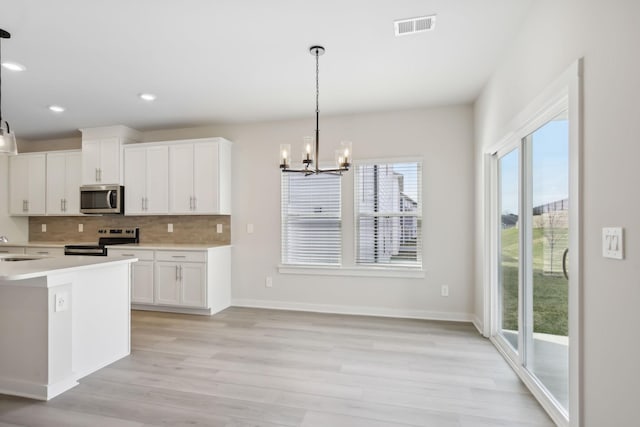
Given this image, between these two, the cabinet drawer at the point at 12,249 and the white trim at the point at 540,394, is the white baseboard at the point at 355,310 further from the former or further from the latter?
the cabinet drawer at the point at 12,249

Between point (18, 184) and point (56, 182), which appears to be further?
point (18, 184)

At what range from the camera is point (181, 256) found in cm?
448

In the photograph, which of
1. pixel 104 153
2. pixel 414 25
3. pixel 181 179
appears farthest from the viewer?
pixel 104 153

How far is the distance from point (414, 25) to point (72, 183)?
5.36 m

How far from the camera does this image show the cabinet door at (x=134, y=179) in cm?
490

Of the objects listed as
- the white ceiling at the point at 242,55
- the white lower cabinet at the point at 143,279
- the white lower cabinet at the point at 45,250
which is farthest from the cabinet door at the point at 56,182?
the white lower cabinet at the point at 143,279

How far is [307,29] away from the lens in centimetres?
250

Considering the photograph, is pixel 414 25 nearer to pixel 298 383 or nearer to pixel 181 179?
pixel 298 383

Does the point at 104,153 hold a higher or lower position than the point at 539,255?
higher

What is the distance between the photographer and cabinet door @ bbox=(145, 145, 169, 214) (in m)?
→ 4.80

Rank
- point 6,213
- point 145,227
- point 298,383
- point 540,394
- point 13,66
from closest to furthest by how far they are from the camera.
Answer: point 540,394
point 298,383
point 13,66
point 145,227
point 6,213

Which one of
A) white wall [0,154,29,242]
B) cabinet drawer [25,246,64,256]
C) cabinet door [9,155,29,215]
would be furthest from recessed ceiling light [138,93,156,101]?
white wall [0,154,29,242]

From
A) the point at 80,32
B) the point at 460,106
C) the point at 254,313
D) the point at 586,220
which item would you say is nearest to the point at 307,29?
the point at 80,32

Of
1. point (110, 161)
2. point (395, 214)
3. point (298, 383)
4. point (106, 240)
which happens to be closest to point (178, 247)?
point (106, 240)
